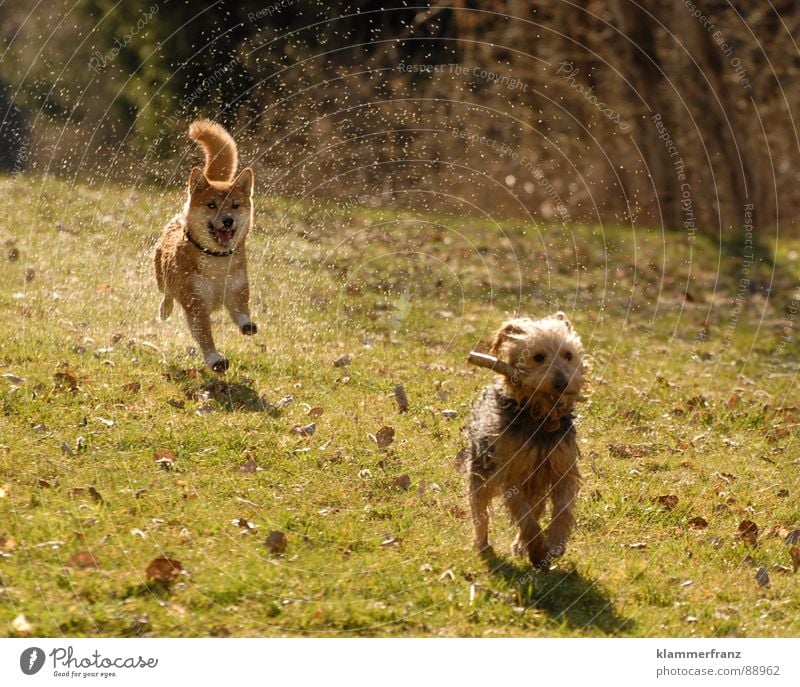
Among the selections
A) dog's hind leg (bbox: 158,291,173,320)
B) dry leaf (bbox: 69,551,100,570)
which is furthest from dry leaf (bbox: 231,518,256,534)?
dog's hind leg (bbox: 158,291,173,320)

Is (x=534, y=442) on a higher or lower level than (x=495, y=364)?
lower

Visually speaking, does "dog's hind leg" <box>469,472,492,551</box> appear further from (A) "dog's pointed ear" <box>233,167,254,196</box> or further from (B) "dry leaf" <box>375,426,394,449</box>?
(A) "dog's pointed ear" <box>233,167,254,196</box>

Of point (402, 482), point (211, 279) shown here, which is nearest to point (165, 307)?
point (211, 279)

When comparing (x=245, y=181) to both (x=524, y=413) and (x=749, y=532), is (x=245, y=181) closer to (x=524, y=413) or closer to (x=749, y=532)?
(x=524, y=413)

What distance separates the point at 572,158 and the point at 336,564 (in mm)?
16383

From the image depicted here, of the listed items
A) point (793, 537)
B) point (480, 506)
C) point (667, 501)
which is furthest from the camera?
point (667, 501)

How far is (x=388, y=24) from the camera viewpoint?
23.1 m

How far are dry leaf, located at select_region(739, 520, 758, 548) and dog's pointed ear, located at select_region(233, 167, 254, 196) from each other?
4.76 metres

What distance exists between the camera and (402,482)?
7.12m

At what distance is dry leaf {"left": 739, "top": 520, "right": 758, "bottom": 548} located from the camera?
6812 millimetres

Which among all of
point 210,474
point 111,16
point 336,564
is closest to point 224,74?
point 111,16

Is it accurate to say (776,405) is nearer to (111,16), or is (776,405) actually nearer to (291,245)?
(291,245)

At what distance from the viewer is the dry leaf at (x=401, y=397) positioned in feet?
29.0

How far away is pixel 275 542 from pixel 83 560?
1.01m
